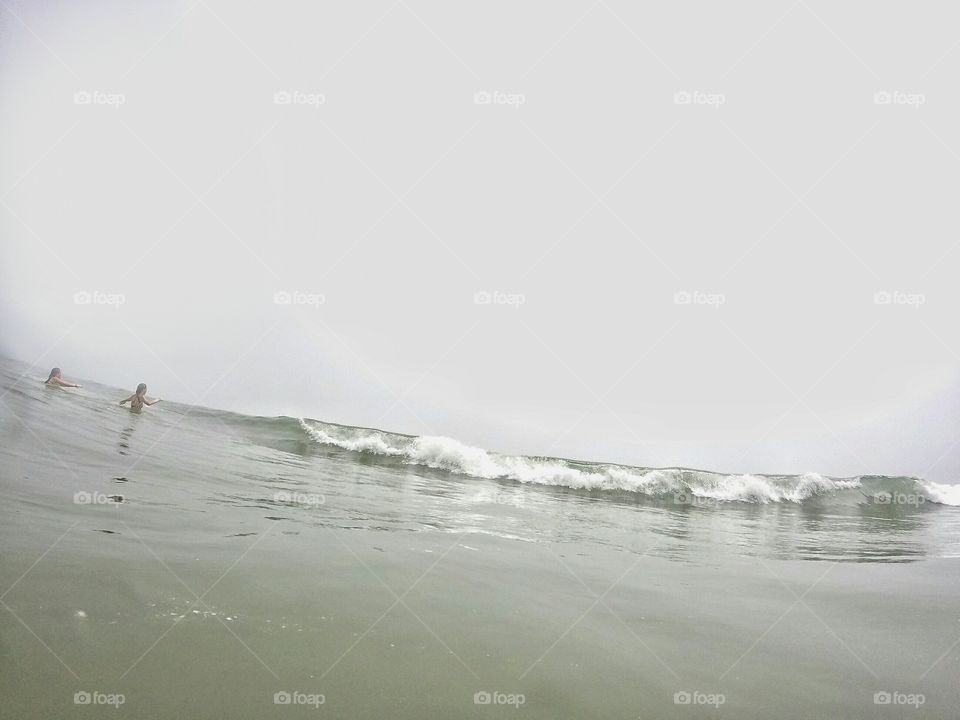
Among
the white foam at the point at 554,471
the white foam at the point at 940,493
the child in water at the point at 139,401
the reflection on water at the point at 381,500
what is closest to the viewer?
the reflection on water at the point at 381,500

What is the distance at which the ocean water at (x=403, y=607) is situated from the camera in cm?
246

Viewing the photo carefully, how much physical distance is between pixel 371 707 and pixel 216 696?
2.16ft

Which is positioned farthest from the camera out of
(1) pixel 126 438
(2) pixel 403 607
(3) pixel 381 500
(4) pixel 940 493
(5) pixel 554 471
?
(4) pixel 940 493

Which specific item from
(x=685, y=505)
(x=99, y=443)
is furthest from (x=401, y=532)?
(x=685, y=505)

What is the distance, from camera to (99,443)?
8.20 meters

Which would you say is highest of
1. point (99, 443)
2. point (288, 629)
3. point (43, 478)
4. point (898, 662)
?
point (99, 443)

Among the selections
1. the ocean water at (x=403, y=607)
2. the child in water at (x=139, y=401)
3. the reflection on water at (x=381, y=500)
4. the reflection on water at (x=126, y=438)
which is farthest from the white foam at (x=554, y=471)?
the ocean water at (x=403, y=607)

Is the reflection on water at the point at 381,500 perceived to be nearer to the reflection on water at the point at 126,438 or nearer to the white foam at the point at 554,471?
the reflection on water at the point at 126,438

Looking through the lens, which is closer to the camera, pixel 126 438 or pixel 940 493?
pixel 126 438

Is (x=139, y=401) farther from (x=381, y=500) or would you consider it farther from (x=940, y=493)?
(x=940, y=493)

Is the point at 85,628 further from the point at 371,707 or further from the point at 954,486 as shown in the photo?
the point at 954,486

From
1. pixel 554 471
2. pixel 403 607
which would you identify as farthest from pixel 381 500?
pixel 554 471

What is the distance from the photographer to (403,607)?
347 centimetres

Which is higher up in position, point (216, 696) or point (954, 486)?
point (954, 486)
